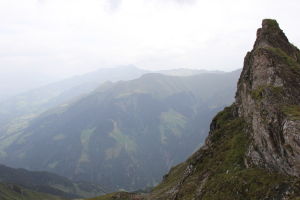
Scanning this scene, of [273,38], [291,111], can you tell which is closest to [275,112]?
[291,111]

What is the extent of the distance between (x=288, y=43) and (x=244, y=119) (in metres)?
28.7

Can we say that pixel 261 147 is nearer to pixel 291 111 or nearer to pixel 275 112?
pixel 275 112

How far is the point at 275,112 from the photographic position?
29.2 m

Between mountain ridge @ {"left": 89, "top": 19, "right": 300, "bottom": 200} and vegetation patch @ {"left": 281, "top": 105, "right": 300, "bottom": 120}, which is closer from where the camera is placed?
mountain ridge @ {"left": 89, "top": 19, "right": 300, "bottom": 200}

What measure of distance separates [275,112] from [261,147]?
259 inches

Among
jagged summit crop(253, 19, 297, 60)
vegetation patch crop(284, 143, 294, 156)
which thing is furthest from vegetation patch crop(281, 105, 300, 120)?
jagged summit crop(253, 19, 297, 60)

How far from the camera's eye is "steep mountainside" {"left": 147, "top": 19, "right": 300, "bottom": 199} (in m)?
24.2

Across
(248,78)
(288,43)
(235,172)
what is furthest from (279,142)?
(288,43)

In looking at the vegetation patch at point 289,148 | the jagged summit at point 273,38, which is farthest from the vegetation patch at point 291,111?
the jagged summit at point 273,38

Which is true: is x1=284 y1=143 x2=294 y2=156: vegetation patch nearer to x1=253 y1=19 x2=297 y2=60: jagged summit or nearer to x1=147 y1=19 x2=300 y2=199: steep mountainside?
x1=147 y1=19 x2=300 y2=199: steep mountainside

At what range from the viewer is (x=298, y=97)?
34.0 m

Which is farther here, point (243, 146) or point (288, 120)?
point (243, 146)

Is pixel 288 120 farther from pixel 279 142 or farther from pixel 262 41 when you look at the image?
pixel 262 41

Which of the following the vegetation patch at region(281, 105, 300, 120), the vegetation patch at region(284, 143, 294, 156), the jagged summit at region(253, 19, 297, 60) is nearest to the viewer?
Answer: the vegetation patch at region(284, 143, 294, 156)
